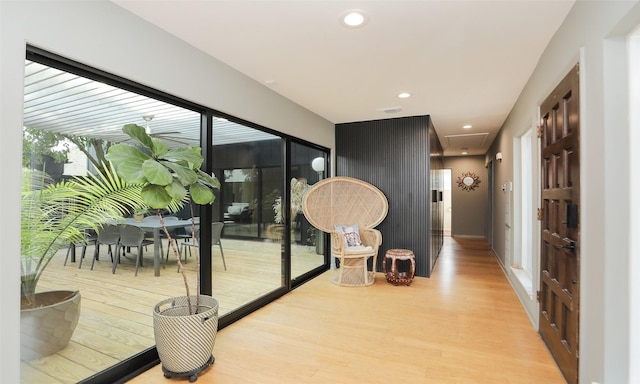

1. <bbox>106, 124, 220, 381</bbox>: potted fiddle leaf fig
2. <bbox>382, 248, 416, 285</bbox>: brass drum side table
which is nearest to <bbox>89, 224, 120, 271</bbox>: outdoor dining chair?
<bbox>106, 124, 220, 381</bbox>: potted fiddle leaf fig

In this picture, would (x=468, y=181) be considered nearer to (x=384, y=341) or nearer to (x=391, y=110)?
(x=391, y=110)

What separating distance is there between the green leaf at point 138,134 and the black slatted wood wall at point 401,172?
3689mm

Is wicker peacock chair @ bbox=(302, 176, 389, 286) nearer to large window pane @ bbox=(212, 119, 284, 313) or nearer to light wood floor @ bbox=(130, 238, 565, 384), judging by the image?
light wood floor @ bbox=(130, 238, 565, 384)

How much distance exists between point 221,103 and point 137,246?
1.44 meters

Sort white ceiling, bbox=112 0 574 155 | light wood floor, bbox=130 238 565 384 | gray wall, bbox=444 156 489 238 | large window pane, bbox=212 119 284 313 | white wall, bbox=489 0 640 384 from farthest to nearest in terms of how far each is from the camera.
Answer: gray wall, bbox=444 156 489 238 → large window pane, bbox=212 119 284 313 → light wood floor, bbox=130 238 565 384 → white ceiling, bbox=112 0 574 155 → white wall, bbox=489 0 640 384

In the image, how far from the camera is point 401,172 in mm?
5062

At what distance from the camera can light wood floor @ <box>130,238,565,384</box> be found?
7.36ft

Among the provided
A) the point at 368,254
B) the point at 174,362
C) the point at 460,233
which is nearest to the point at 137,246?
the point at 174,362

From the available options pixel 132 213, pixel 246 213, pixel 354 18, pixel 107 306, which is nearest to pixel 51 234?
pixel 132 213

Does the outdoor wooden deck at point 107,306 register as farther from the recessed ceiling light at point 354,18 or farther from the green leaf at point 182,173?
the recessed ceiling light at point 354,18

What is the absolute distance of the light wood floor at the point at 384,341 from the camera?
7.36ft

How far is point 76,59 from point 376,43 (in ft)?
6.84

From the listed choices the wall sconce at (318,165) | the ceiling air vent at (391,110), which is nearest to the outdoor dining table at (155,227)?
the wall sconce at (318,165)

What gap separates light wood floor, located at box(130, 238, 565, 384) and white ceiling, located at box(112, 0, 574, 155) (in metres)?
2.50
